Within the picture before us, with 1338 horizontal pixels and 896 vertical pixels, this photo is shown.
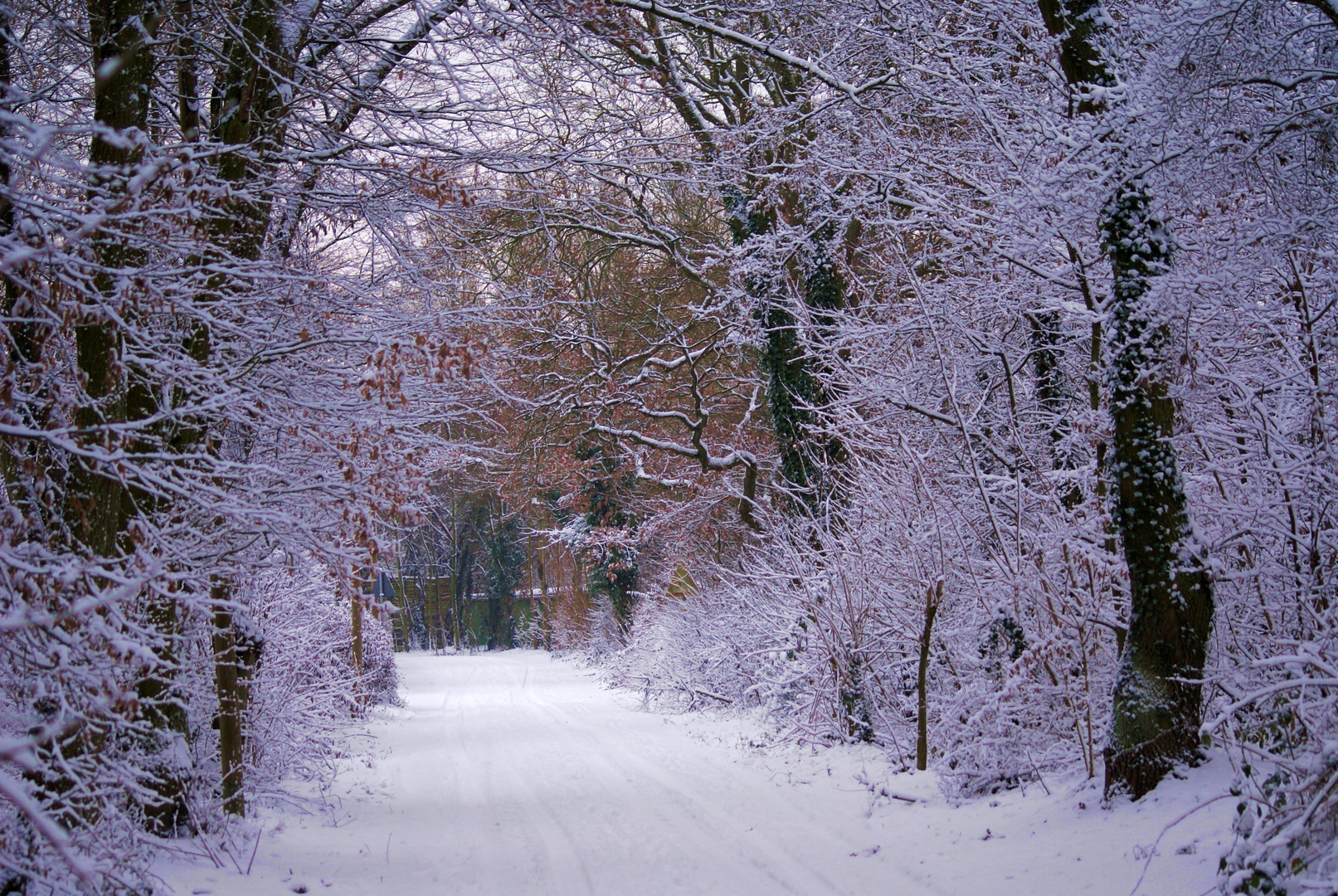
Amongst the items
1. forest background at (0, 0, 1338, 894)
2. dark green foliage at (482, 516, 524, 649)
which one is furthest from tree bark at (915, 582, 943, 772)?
dark green foliage at (482, 516, 524, 649)

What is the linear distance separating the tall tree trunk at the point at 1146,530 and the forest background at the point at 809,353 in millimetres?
25

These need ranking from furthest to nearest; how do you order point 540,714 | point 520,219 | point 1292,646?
point 540,714 → point 520,219 → point 1292,646

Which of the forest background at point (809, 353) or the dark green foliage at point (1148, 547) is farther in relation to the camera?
the dark green foliage at point (1148, 547)

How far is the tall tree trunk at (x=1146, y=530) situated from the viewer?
5598 mm

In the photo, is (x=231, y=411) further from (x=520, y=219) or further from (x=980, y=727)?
(x=520, y=219)

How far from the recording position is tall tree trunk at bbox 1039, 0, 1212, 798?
5598 mm

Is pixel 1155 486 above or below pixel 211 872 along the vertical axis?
above

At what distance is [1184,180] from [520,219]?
972cm

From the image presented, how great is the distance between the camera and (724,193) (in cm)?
1409

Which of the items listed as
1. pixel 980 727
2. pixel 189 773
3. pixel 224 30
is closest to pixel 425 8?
pixel 224 30

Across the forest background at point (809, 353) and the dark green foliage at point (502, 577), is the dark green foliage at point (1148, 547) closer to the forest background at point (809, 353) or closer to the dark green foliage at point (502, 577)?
the forest background at point (809, 353)

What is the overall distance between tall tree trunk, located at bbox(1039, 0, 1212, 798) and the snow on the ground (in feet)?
0.99

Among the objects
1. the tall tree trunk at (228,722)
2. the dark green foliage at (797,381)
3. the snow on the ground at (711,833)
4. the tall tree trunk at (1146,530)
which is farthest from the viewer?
the dark green foliage at (797,381)

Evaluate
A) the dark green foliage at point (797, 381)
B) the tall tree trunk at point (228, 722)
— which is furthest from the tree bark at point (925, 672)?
the tall tree trunk at point (228, 722)
